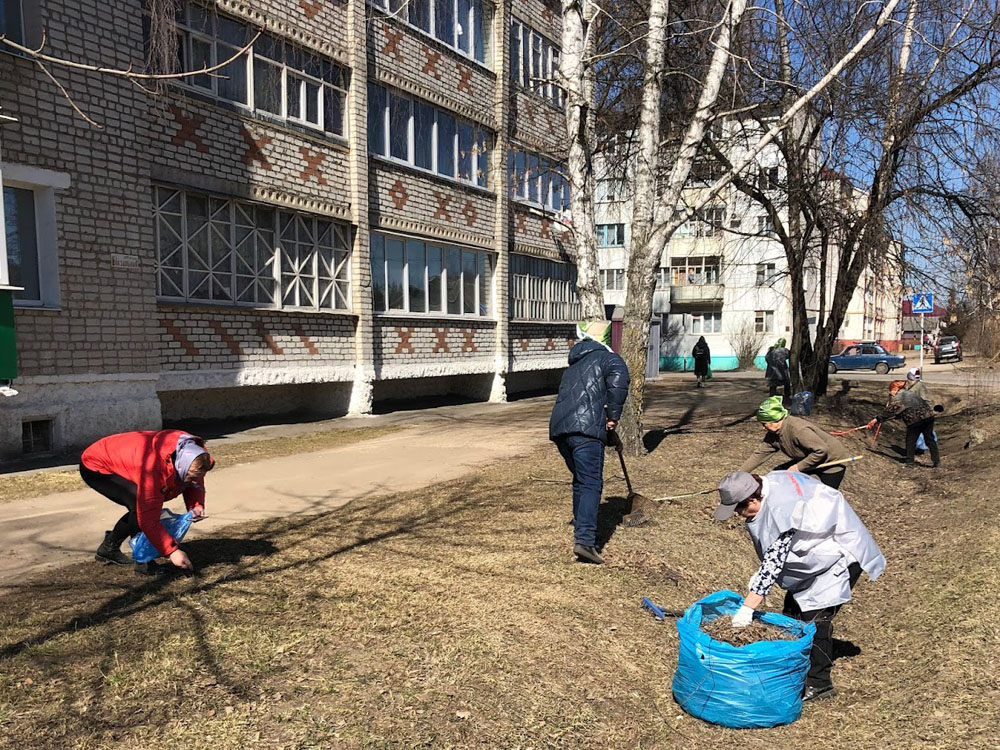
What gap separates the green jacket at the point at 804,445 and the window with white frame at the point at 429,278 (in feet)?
31.9

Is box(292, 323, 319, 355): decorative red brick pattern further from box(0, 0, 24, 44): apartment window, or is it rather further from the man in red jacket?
the man in red jacket

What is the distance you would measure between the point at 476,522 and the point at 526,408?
34.7 feet

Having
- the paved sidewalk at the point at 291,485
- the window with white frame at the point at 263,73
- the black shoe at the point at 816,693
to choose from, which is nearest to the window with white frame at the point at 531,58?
the window with white frame at the point at 263,73

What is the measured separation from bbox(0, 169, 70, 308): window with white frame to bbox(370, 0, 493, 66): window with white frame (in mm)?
7894

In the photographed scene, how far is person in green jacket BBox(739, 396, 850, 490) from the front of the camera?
233 inches

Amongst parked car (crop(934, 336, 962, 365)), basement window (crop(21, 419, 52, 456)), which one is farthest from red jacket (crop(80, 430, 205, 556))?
parked car (crop(934, 336, 962, 365))

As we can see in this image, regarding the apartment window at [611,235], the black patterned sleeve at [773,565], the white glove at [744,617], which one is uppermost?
the apartment window at [611,235]

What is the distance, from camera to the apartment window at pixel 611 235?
133 ft

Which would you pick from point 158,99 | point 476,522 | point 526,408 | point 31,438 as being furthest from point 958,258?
point 31,438

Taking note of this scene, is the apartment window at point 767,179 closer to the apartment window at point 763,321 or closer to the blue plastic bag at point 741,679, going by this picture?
the blue plastic bag at point 741,679

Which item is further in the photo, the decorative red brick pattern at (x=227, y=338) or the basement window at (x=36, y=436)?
the decorative red brick pattern at (x=227, y=338)

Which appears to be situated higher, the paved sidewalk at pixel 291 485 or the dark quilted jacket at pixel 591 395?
the dark quilted jacket at pixel 591 395

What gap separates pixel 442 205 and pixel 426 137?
149cm

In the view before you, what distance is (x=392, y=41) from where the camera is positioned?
14547 mm
